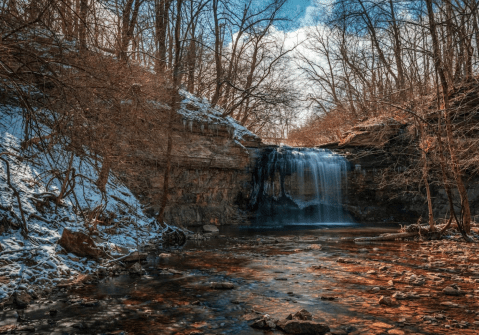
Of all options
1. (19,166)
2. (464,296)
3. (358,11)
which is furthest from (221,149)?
(464,296)

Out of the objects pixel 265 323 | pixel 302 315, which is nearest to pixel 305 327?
pixel 302 315

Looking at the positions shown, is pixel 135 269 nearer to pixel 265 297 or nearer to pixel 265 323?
pixel 265 297

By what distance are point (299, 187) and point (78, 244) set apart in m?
13.4

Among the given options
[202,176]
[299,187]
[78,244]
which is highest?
[202,176]

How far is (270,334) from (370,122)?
17126 millimetres

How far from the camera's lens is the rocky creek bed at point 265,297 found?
136 inches

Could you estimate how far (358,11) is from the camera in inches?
208

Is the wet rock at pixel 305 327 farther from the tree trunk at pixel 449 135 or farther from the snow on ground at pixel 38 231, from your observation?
the tree trunk at pixel 449 135

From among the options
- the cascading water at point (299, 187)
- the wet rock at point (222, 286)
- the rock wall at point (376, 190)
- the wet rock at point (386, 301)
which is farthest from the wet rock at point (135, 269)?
the rock wall at point (376, 190)

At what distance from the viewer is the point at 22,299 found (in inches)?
160

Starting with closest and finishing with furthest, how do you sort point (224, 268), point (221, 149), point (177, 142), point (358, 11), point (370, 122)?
point (358, 11), point (224, 268), point (177, 142), point (221, 149), point (370, 122)

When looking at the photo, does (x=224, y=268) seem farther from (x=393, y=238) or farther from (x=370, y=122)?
(x=370, y=122)

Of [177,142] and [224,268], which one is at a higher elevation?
[177,142]

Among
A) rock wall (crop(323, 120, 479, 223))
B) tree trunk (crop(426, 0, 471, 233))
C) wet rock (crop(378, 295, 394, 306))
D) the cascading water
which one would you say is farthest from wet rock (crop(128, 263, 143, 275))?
rock wall (crop(323, 120, 479, 223))
